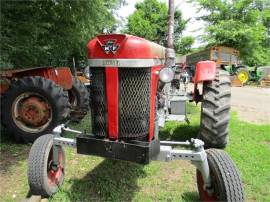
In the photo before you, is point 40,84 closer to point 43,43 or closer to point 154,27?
point 43,43

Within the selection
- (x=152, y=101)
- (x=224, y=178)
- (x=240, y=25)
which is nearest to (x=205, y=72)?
(x=152, y=101)

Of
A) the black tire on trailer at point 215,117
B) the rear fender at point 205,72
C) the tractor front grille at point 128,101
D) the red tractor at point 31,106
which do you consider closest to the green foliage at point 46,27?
the red tractor at point 31,106

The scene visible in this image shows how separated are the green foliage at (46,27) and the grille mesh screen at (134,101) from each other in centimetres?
333

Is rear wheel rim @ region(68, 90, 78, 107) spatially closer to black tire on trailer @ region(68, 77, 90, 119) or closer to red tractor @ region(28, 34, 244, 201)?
black tire on trailer @ region(68, 77, 90, 119)

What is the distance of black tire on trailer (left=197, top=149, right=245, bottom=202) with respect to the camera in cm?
310

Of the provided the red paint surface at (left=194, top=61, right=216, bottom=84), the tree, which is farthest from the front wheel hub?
the tree

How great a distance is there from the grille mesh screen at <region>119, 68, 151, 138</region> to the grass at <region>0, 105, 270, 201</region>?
0.82 m

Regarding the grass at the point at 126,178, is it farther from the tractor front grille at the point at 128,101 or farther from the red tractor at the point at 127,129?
the tractor front grille at the point at 128,101

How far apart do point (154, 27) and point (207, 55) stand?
19.5 metres

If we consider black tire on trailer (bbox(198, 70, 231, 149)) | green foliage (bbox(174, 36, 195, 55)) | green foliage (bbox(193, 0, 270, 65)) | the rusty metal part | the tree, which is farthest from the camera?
green foliage (bbox(174, 36, 195, 55))

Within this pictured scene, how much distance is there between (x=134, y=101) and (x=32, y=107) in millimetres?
2594

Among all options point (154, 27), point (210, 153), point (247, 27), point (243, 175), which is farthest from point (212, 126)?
point (154, 27)

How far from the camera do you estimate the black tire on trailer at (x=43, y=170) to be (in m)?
3.51

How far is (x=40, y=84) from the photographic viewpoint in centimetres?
536
